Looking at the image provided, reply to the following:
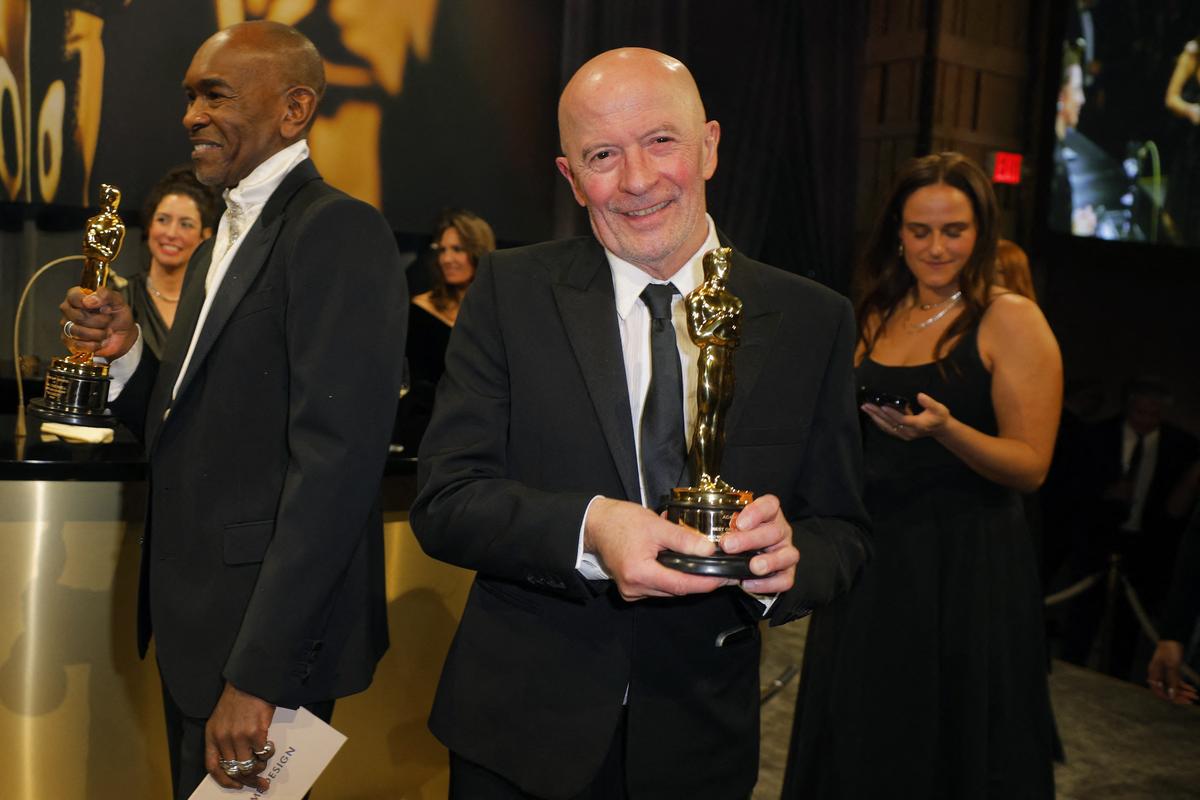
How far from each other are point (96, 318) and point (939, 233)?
2.04 meters

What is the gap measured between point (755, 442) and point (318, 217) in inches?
30.6

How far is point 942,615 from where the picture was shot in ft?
9.98

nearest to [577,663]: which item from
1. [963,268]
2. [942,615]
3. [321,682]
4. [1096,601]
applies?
[321,682]

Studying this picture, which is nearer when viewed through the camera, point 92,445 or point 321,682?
point 321,682

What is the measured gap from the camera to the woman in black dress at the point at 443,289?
5.58 m

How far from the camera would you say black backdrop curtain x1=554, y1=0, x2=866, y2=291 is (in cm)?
675

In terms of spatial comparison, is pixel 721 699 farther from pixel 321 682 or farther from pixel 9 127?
pixel 9 127

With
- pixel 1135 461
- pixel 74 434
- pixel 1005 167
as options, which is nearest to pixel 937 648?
pixel 74 434

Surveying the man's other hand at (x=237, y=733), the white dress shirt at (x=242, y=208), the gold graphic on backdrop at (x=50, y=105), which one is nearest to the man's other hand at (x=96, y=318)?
the white dress shirt at (x=242, y=208)

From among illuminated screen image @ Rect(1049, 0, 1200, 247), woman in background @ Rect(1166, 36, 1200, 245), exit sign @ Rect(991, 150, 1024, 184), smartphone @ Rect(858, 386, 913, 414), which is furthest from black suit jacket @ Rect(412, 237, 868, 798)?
woman in background @ Rect(1166, 36, 1200, 245)

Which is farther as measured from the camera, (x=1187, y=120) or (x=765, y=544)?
(x=1187, y=120)

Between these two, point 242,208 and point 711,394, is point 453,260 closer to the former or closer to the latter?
point 242,208

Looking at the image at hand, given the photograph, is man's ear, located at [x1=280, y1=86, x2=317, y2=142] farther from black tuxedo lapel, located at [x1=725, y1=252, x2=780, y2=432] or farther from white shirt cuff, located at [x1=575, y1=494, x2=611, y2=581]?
white shirt cuff, located at [x1=575, y1=494, x2=611, y2=581]

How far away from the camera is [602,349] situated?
1568 mm
